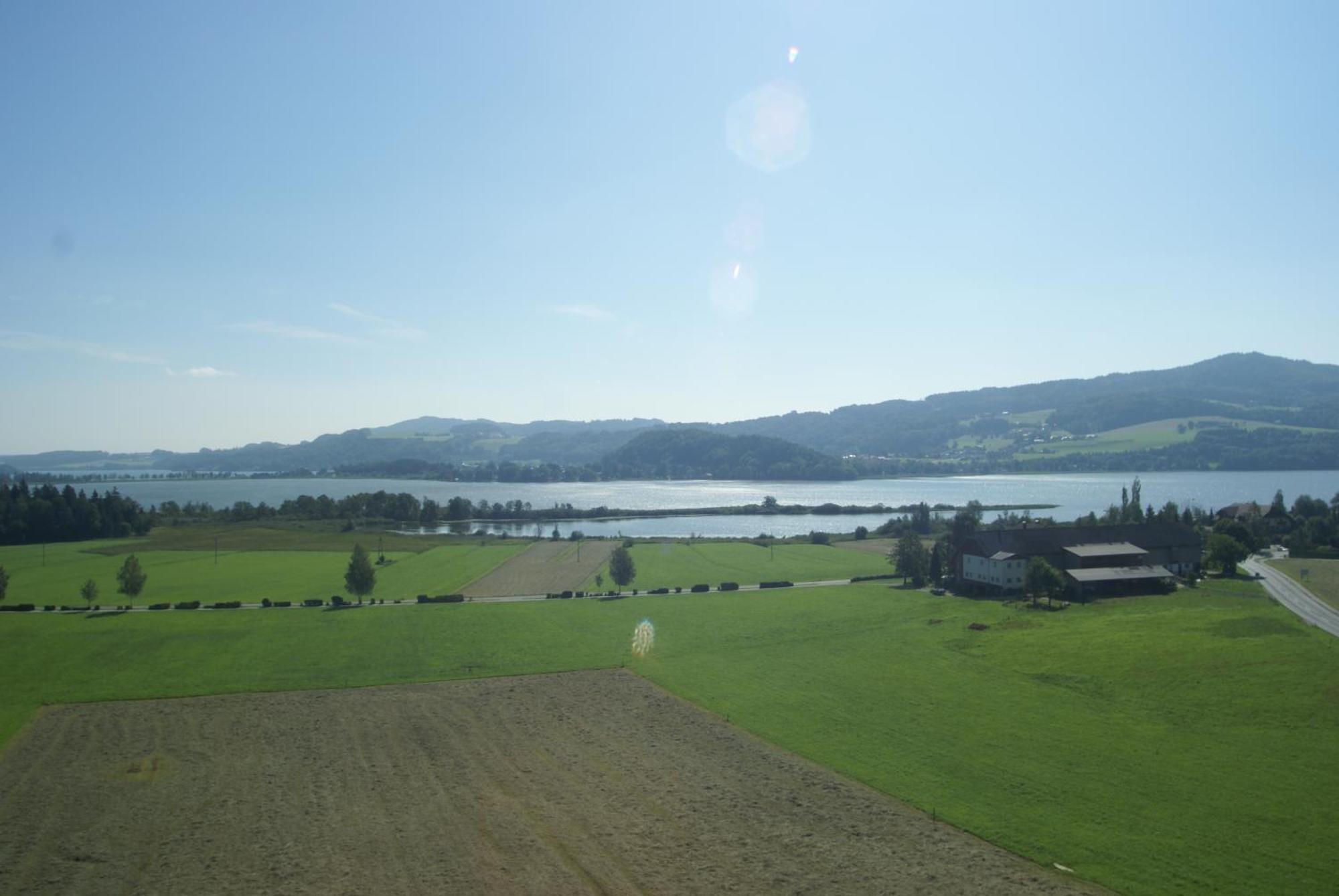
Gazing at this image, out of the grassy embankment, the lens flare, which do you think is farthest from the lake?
the lens flare

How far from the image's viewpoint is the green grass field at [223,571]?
52875 mm

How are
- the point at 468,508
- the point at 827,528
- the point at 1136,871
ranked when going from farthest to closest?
the point at 468,508 → the point at 827,528 → the point at 1136,871

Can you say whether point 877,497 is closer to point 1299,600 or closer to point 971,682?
point 1299,600

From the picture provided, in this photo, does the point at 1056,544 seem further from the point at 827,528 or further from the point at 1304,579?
the point at 827,528

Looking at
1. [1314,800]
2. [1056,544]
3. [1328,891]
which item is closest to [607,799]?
[1328,891]

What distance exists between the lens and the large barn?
162 ft

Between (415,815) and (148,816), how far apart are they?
20.5ft

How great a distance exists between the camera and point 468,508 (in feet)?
429

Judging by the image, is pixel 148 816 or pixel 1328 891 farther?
pixel 148 816

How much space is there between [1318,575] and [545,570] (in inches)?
2208

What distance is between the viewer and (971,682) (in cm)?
2883

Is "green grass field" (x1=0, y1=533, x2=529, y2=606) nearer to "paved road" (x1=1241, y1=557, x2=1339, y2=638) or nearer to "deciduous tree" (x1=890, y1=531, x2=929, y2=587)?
"deciduous tree" (x1=890, y1=531, x2=929, y2=587)

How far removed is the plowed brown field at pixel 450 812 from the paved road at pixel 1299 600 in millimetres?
30500

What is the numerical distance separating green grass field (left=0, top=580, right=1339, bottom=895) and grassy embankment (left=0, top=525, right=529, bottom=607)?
8246 mm
